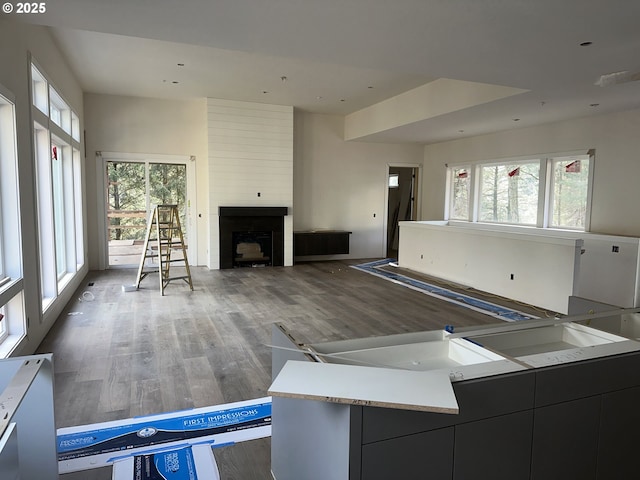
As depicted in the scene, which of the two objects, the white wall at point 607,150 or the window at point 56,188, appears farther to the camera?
the white wall at point 607,150

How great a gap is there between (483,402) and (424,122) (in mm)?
6479

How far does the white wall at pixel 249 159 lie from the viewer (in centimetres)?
855

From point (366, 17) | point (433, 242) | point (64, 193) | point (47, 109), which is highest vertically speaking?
point (366, 17)

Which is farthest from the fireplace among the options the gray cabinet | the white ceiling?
the gray cabinet

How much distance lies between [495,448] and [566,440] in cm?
38

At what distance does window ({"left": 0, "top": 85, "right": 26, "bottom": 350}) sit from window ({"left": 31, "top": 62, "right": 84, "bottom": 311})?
824 mm

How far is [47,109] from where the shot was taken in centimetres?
494

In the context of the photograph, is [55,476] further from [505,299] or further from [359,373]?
[505,299]

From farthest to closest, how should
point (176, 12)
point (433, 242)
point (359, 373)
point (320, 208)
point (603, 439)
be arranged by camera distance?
point (320, 208), point (433, 242), point (176, 12), point (603, 439), point (359, 373)

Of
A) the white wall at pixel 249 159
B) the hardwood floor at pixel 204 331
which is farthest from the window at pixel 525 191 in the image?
the white wall at pixel 249 159

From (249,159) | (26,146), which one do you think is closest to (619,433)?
(26,146)

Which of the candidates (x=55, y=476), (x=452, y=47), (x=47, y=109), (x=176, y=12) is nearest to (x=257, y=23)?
(x=176, y=12)

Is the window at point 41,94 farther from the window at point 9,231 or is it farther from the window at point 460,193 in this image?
the window at point 460,193

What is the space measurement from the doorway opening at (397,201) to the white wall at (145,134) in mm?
5063
